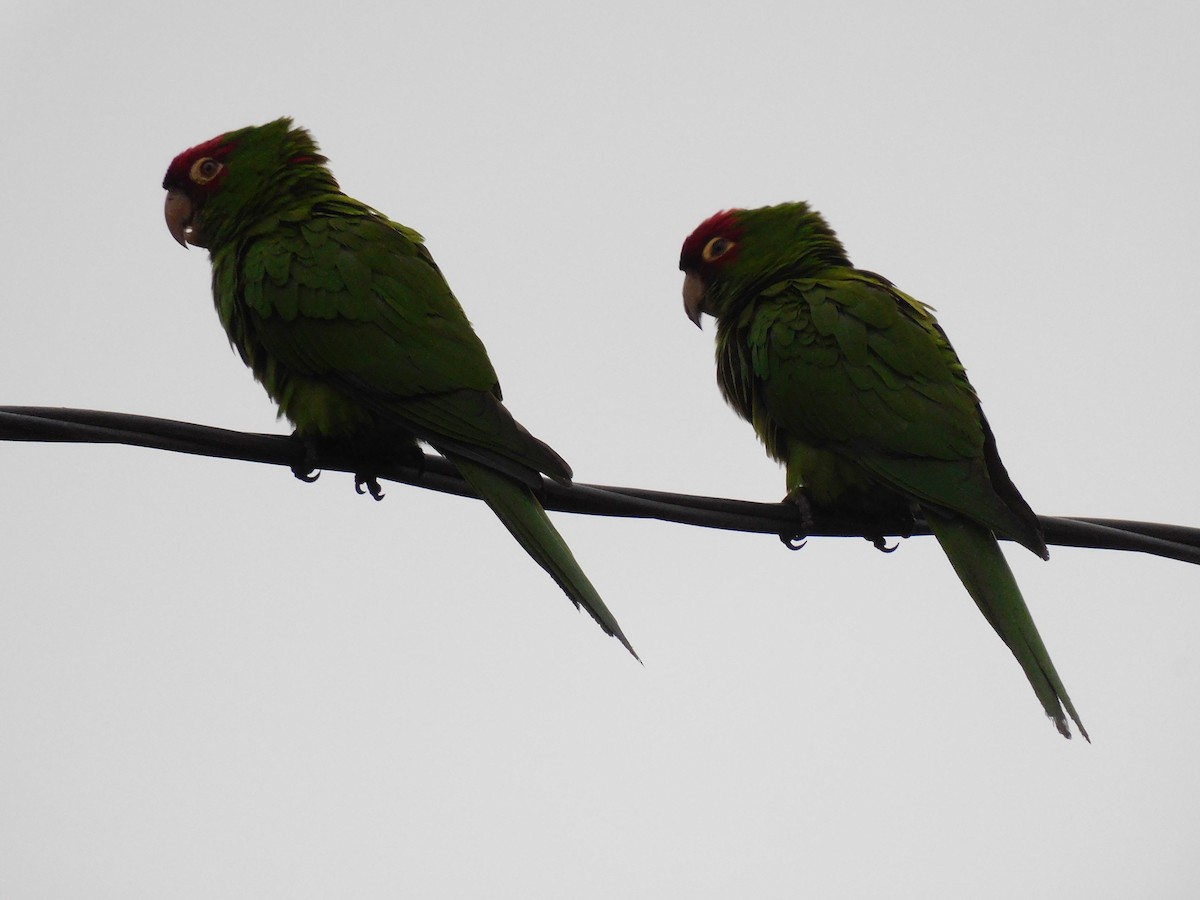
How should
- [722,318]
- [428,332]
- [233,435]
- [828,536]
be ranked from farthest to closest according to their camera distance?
[722,318], [828,536], [428,332], [233,435]

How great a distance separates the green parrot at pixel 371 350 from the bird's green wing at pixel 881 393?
1104 mm

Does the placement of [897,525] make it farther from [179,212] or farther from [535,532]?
[179,212]

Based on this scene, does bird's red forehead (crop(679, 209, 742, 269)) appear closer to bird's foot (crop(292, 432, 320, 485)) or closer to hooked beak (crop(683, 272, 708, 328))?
hooked beak (crop(683, 272, 708, 328))

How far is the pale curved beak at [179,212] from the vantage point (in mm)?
4547

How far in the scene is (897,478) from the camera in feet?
13.1

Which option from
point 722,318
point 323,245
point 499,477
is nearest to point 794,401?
point 722,318

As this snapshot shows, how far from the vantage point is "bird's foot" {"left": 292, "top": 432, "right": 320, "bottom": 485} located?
3652mm

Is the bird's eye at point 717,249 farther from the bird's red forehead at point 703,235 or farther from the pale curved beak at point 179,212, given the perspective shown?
the pale curved beak at point 179,212

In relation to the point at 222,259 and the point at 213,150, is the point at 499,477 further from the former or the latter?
the point at 213,150

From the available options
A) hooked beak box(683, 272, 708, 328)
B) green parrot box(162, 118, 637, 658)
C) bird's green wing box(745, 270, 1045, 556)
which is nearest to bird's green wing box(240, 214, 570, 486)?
green parrot box(162, 118, 637, 658)

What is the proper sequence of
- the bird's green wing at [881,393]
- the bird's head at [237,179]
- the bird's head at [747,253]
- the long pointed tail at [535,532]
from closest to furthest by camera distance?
1. the long pointed tail at [535,532]
2. the bird's green wing at [881,393]
3. the bird's head at [237,179]
4. the bird's head at [747,253]

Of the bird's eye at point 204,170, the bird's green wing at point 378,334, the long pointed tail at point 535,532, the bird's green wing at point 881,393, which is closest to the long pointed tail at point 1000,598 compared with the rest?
the bird's green wing at point 881,393

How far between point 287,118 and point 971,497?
2959 millimetres

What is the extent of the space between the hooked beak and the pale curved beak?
2.04 metres
